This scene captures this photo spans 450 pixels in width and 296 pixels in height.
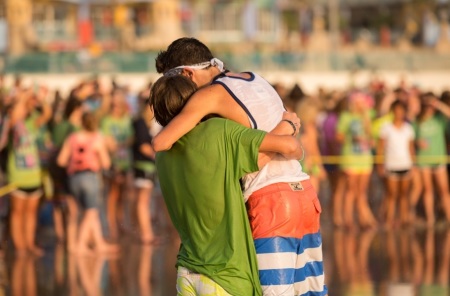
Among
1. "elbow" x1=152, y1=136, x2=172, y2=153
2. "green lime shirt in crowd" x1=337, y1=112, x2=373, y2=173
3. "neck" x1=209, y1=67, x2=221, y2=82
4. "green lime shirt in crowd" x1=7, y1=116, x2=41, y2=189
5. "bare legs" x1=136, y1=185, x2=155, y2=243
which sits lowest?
"bare legs" x1=136, y1=185, x2=155, y2=243

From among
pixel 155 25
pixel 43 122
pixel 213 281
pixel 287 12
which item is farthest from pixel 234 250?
pixel 287 12

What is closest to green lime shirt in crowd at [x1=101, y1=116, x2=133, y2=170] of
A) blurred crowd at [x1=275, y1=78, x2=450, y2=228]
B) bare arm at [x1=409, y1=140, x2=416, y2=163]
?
blurred crowd at [x1=275, y1=78, x2=450, y2=228]

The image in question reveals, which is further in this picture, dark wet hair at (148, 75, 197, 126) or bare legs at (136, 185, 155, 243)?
bare legs at (136, 185, 155, 243)

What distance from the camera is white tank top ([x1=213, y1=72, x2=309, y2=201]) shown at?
5.54m

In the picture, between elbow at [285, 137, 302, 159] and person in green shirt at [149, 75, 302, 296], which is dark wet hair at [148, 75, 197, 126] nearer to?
person in green shirt at [149, 75, 302, 296]

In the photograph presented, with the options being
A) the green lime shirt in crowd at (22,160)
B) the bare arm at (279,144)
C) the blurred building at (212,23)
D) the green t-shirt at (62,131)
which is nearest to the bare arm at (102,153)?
the green t-shirt at (62,131)

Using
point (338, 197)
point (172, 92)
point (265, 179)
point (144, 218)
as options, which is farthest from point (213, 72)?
point (338, 197)

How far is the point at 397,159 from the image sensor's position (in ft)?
52.5

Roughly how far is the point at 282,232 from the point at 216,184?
0.38 meters

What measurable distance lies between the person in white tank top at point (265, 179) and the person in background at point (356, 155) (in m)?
10.3

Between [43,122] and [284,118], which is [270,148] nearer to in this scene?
[284,118]

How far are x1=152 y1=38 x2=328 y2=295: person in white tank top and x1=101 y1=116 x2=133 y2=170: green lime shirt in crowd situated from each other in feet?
31.7

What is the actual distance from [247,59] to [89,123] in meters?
30.5

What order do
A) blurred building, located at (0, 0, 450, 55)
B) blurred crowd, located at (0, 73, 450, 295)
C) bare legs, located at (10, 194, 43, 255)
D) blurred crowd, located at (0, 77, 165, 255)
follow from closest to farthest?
1. blurred crowd, located at (0, 73, 450, 295)
2. blurred crowd, located at (0, 77, 165, 255)
3. bare legs, located at (10, 194, 43, 255)
4. blurred building, located at (0, 0, 450, 55)
